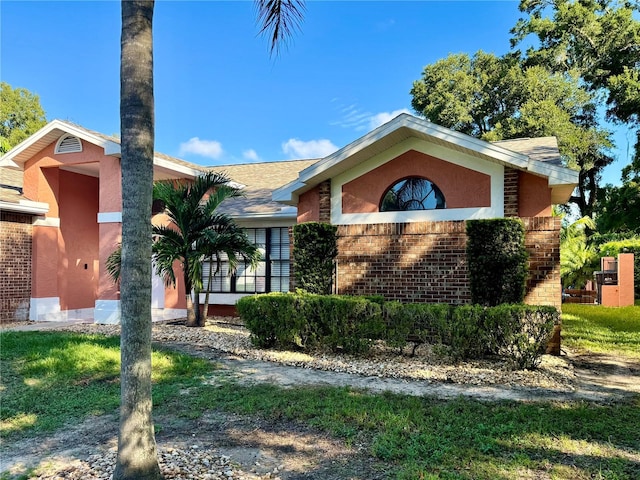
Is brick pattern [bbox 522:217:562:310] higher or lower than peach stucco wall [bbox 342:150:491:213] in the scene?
lower

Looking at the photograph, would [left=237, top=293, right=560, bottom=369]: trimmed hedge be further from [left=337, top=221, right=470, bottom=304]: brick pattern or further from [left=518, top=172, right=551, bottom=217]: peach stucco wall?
[left=518, top=172, right=551, bottom=217]: peach stucco wall

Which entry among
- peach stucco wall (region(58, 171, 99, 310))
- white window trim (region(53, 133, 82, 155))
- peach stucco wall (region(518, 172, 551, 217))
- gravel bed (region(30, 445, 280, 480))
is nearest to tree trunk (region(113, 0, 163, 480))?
gravel bed (region(30, 445, 280, 480))

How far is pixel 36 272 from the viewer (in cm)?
1388

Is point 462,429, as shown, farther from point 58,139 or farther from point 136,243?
point 58,139

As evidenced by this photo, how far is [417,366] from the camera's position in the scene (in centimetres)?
770

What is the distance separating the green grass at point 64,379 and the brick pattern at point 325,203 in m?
4.73

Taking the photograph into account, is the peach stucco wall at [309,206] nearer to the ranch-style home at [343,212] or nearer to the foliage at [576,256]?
the ranch-style home at [343,212]

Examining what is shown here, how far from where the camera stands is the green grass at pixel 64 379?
550 cm

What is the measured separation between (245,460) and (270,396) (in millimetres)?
1932

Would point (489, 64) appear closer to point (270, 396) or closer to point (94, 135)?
point (94, 135)

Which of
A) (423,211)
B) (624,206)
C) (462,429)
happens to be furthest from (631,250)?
(462,429)

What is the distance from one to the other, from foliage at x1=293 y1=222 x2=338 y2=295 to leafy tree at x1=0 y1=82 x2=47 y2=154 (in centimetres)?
3206

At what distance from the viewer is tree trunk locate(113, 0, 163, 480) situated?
10.7 feet

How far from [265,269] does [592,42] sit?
834 inches
